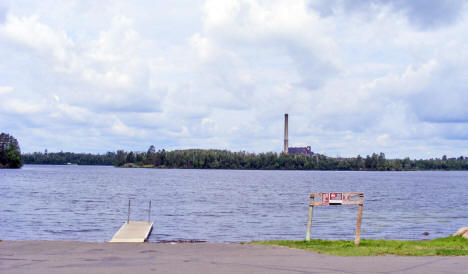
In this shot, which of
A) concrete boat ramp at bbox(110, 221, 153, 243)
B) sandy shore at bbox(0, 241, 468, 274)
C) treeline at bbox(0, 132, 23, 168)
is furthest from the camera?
treeline at bbox(0, 132, 23, 168)

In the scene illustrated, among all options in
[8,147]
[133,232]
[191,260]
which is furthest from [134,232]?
[8,147]

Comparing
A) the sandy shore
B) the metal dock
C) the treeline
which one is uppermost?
the treeline

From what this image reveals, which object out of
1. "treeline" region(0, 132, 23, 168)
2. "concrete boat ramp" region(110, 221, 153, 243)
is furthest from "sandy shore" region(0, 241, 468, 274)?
"treeline" region(0, 132, 23, 168)

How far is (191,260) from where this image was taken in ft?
49.7

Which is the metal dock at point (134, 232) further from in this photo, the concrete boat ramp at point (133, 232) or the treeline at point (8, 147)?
the treeline at point (8, 147)

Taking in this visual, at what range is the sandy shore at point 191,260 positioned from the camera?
1357 centimetres

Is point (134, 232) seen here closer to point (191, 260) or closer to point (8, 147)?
point (191, 260)

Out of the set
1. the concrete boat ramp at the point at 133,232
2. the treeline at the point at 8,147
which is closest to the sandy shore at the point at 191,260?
the concrete boat ramp at the point at 133,232

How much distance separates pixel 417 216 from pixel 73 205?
1413 inches

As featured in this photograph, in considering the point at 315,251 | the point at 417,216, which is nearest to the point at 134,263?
the point at 315,251

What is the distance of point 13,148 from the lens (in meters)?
197

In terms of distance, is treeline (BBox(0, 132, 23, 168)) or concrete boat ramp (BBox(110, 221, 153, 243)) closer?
concrete boat ramp (BBox(110, 221, 153, 243))

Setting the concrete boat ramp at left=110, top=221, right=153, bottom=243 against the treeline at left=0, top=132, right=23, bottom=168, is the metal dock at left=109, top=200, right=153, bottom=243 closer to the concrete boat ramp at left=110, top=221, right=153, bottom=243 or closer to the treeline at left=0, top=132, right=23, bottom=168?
the concrete boat ramp at left=110, top=221, right=153, bottom=243

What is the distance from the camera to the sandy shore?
13570 mm
